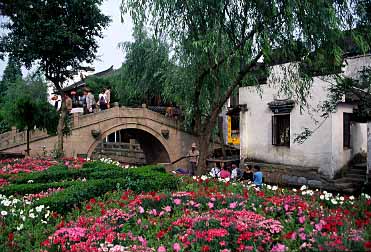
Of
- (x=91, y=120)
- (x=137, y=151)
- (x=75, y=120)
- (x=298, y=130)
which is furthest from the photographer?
(x=137, y=151)

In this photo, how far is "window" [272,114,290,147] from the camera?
15.2 metres

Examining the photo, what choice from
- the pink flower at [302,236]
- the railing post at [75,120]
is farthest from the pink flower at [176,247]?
the railing post at [75,120]

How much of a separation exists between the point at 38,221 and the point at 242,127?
40.7ft

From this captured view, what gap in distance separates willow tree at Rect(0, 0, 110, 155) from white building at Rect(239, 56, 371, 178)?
624cm

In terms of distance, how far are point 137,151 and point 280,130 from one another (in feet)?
38.4

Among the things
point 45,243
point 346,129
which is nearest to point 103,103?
point 346,129

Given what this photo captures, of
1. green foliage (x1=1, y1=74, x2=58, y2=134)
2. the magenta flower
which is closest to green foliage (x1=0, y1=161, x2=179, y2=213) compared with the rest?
the magenta flower

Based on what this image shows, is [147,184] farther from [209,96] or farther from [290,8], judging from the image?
[209,96]

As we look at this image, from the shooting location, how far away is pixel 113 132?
763 inches

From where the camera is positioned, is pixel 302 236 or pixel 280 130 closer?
pixel 302 236

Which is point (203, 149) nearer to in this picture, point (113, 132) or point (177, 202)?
point (177, 202)

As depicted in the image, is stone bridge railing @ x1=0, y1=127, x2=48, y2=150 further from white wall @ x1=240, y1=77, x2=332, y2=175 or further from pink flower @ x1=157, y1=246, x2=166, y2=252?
pink flower @ x1=157, y1=246, x2=166, y2=252

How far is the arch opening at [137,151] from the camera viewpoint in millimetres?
21922

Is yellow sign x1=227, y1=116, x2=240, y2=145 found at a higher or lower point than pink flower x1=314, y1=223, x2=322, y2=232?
higher
